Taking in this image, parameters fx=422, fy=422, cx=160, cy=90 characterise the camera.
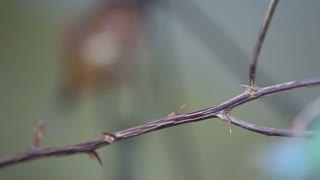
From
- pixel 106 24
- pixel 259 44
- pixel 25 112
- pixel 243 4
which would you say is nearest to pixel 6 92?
pixel 25 112

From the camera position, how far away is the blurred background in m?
0.60

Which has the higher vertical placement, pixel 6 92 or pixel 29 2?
pixel 29 2

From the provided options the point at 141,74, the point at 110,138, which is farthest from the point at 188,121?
the point at 141,74

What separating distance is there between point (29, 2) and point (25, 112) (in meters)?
0.17

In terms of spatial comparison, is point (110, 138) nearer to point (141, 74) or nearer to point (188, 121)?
point (188, 121)

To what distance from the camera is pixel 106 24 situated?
59 cm

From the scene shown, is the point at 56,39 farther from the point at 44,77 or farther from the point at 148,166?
the point at 148,166

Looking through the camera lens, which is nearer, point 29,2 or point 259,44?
point 259,44

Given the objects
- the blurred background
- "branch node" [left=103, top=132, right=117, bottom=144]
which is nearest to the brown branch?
"branch node" [left=103, top=132, right=117, bottom=144]

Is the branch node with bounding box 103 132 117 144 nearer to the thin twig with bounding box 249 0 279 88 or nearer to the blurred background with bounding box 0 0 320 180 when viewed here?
the thin twig with bounding box 249 0 279 88

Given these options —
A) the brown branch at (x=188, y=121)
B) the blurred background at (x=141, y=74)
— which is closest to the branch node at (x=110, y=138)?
the brown branch at (x=188, y=121)

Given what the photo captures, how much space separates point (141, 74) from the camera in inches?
24.7

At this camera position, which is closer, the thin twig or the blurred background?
the thin twig

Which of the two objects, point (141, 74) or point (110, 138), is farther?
point (141, 74)
